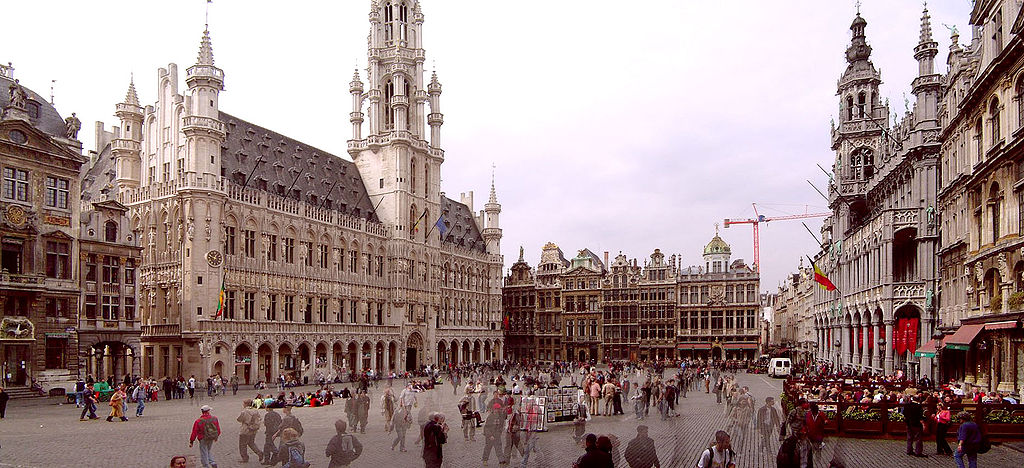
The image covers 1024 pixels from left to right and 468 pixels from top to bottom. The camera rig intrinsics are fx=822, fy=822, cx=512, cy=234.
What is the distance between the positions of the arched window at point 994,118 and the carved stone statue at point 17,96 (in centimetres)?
4225

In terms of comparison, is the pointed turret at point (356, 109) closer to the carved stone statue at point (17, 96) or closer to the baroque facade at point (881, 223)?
the carved stone statue at point (17, 96)

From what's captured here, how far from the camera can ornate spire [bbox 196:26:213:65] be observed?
55312mm

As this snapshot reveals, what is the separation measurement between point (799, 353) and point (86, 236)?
7772 centimetres

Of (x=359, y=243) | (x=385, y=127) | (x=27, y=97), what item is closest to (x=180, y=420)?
(x=27, y=97)

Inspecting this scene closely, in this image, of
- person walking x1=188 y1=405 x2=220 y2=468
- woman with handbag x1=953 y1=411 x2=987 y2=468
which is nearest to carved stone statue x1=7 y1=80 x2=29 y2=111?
person walking x1=188 y1=405 x2=220 y2=468

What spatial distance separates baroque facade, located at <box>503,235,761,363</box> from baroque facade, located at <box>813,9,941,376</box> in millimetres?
29751

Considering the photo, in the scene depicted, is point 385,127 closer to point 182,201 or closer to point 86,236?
point 182,201

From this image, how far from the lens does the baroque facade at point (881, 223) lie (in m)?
→ 40.6

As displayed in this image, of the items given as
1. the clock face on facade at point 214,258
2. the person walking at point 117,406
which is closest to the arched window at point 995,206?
the person walking at point 117,406

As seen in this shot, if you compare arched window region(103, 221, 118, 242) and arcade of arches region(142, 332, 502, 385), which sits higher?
arched window region(103, 221, 118, 242)

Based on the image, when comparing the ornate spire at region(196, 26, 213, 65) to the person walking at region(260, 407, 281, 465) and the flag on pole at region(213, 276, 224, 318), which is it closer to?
the flag on pole at region(213, 276, 224, 318)

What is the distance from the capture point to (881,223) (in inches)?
1730

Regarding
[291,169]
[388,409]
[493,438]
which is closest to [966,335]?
[493,438]

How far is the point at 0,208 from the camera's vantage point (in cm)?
3881
